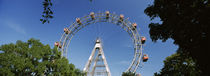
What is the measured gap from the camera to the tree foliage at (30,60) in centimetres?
1232

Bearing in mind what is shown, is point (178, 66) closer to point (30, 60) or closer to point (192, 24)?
point (192, 24)

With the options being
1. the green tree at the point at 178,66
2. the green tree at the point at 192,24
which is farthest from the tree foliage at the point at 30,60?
the green tree at the point at 178,66

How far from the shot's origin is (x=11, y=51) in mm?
13391

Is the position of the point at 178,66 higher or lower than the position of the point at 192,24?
lower

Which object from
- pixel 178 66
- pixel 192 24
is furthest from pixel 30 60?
pixel 178 66

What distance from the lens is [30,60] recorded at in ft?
43.2

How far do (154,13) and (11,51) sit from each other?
1407 cm

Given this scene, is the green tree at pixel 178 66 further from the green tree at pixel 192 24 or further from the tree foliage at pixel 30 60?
the tree foliage at pixel 30 60

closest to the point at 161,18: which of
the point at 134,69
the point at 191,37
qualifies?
the point at 191,37

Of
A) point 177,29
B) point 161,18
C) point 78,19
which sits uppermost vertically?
point 78,19

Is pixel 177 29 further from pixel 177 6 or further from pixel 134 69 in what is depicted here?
pixel 134 69

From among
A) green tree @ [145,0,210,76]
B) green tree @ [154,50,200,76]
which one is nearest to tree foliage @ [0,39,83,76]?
green tree @ [145,0,210,76]

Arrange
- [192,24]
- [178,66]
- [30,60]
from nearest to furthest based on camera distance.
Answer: [192,24]
[30,60]
[178,66]

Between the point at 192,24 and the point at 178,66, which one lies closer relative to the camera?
the point at 192,24
